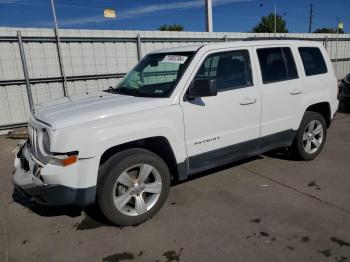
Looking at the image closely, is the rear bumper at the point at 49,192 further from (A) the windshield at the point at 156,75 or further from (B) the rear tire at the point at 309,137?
(B) the rear tire at the point at 309,137

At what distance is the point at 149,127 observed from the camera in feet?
11.0

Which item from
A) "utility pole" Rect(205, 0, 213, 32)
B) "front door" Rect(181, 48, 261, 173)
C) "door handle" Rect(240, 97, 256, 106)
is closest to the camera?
"front door" Rect(181, 48, 261, 173)

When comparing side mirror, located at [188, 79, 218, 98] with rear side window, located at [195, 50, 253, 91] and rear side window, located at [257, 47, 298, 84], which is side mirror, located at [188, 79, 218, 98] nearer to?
rear side window, located at [195, 50, 253, 91]

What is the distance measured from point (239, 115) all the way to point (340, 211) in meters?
1.58

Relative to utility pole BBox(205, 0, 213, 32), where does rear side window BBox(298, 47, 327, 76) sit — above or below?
below

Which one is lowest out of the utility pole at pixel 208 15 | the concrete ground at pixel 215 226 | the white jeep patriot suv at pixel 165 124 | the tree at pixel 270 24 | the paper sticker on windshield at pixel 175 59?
the concrete ground at pixel 215 226

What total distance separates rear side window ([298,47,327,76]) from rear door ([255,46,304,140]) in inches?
9.9

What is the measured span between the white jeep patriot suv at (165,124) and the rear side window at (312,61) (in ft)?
0.06

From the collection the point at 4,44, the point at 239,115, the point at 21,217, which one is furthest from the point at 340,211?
the point at 4,44

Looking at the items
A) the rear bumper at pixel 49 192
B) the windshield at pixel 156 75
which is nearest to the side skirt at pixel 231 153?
the windshield at pixel 156 75

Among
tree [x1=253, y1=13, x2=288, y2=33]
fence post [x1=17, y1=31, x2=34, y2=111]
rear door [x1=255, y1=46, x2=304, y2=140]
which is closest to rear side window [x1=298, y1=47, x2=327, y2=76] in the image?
rear door [x1=255, y1=46, x2=304, y2=140]

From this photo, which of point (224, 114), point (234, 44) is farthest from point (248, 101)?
point (234, 44)

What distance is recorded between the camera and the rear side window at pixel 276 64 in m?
4.40

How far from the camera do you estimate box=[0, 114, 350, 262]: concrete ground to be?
118 inches
